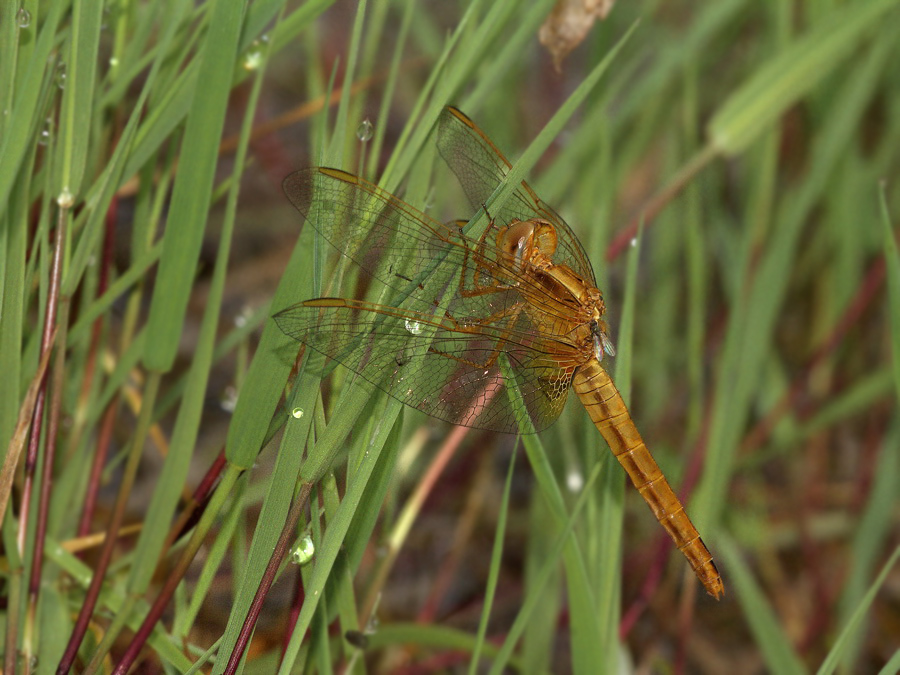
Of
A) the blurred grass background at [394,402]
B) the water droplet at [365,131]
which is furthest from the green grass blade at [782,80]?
the water droplet at [365,131]

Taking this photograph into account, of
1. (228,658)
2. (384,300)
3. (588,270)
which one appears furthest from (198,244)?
(588,270)

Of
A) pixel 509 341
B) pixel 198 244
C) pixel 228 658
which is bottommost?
pixel 228 658

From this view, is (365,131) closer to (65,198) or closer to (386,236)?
(386,236)

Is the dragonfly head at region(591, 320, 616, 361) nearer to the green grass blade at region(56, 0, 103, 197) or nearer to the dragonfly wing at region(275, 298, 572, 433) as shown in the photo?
the dragonfly wing at region(275, 298, 572, 433)

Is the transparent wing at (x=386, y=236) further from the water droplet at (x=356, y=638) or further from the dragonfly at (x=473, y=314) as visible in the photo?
the water droplet at (x=356, y=638)

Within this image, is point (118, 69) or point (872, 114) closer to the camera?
point (118, 69)

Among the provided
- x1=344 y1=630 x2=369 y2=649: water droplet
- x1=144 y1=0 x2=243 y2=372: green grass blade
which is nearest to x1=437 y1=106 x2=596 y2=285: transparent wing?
x1=144 y1=0 x2=243 y2=372: green grass blade

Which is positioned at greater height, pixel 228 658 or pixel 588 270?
pixel 588 270

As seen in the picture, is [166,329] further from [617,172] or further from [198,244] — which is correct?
[617,172]
